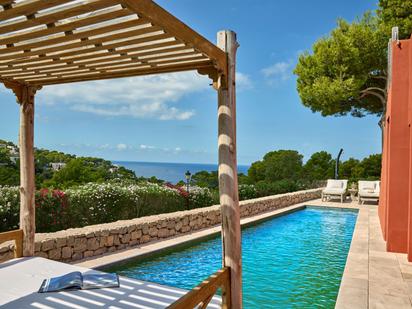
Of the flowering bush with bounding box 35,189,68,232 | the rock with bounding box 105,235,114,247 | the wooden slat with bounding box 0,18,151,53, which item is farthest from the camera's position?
the flowering bush with bounding box 35,189,68,232

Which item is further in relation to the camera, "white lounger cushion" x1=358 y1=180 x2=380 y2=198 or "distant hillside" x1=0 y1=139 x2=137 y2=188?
"white lounger cushion" x1=358 y1=180 x2=380 y2=198

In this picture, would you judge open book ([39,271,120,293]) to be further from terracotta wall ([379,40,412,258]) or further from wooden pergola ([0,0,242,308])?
terracotta wall ([379,40,412,258])

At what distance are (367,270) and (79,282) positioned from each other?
4325 mm

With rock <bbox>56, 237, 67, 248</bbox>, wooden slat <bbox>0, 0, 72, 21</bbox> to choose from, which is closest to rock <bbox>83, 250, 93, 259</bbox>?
rock <bbox>56, 237, 67, 248</bbox>

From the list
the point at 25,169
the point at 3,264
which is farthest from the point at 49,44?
the point at 3,264

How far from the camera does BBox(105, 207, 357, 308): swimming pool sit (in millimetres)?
5156

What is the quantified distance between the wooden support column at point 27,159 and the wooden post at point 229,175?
3.30 m

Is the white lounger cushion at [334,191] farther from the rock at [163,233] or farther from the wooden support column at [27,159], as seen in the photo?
the wooden support column at [27,159]

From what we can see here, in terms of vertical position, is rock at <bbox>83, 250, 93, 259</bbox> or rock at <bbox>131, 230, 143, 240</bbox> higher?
rock at <bbox>131, 230, 143, 240</bbox>

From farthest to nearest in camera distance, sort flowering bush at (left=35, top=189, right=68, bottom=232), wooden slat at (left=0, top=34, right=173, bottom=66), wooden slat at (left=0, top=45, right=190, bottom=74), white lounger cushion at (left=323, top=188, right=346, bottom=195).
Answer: white lounger cushion at (left=323, top=188, right=346, bottom=195) → flowering bush at (left=35, top=189, right=68, bottom=232) → wooden slat at (left=0, top=45, right=190, bottom=74) → wooden slat at (left=0, top=34, right=173, bottom=66)

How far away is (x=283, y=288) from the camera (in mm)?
5438

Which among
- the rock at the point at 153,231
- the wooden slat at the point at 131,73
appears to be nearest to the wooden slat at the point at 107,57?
the wooden slat at the point at 131,73

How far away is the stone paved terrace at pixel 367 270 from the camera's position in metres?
4.31

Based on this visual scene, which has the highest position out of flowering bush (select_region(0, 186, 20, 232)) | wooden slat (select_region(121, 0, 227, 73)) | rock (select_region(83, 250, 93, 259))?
wooden slat (select_region(121, 0, 227, 73))
